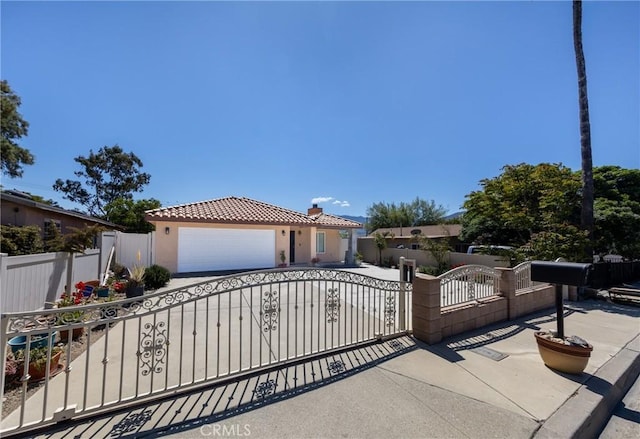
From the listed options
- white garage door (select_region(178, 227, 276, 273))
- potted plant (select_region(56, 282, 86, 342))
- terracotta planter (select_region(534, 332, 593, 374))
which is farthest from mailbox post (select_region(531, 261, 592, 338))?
white garage door (select_region(178, 227, 276, 273))

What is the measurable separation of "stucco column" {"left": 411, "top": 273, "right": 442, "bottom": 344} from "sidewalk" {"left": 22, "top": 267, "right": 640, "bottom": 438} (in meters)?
0.23

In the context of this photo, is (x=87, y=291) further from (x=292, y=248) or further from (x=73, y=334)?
(x=292, y=248)

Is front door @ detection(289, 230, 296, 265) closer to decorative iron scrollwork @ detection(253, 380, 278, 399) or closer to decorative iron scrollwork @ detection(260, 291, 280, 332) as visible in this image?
decorative iron scrollwork @ detection(260, 291, 280, 332)

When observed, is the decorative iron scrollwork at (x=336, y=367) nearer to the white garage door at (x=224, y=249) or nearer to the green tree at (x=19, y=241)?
the green tree at (x=19, y=241)

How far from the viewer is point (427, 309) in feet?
15.4

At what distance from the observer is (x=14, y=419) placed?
266cm

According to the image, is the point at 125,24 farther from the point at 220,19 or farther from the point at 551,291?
the point at 551,291

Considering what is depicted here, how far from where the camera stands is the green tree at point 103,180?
87.7 feet

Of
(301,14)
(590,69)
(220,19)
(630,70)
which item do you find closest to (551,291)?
(630,70)

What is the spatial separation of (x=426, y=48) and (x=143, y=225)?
26083mm

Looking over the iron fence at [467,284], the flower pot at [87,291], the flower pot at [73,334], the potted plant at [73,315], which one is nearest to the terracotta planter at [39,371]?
the potted plant at [73,315]
